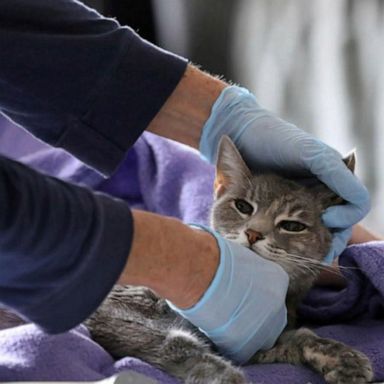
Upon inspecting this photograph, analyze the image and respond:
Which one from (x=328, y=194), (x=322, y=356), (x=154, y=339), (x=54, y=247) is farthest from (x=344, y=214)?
(x=54, y=247)

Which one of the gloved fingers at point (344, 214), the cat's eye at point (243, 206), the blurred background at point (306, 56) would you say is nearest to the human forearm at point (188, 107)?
the cat's eye at point (243, 206)

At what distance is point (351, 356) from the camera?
1.17 m

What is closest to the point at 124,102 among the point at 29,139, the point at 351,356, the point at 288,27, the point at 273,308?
the point at 273,308

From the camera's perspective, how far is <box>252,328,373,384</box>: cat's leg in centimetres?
115

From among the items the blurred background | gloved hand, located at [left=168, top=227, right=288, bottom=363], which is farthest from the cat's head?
the blurred background

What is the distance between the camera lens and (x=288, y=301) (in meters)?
1.43

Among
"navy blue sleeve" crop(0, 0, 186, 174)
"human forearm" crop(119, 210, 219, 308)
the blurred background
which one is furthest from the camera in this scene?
the blurred background

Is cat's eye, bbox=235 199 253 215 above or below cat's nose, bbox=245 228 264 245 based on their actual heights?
below

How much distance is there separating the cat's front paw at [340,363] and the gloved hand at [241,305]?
0.08 metres

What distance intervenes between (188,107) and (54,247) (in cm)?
59

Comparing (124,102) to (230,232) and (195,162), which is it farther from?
(195,162)

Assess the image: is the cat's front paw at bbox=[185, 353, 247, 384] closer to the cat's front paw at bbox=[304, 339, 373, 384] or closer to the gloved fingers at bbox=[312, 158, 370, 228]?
the cat's front paw at bbox=[304, 339, 373, 384]

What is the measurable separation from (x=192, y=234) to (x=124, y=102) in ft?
1.11

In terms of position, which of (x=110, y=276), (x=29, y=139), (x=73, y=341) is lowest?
(x=29, y=139)
